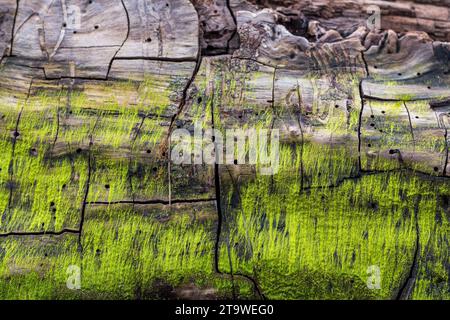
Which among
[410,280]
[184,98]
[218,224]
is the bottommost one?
[410,280]

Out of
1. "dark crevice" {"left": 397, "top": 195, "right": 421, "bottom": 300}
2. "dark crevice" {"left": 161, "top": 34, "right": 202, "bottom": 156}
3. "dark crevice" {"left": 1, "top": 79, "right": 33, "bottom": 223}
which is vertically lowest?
"dark crevice" {"left": 397, "top": 195, "right": 421, "bottom": 300}

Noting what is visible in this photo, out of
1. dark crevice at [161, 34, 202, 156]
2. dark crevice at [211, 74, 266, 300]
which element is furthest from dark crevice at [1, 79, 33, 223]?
dark crevice at [211, 74, 266, 300]

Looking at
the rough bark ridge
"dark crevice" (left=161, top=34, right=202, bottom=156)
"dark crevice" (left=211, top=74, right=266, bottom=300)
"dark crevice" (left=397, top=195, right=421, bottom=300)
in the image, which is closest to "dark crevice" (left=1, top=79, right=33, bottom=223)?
the rough bark ridge

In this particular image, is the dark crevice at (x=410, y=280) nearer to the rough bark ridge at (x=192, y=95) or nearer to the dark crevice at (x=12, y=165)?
the rough bark ridge at (x=192, y=95)

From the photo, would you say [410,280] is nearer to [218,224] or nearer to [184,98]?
[218,224]

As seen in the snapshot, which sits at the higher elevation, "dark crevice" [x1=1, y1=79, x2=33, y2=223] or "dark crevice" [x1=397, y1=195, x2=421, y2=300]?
"dark crevice" [x1=1, y1=79, x2=33, y2=223]

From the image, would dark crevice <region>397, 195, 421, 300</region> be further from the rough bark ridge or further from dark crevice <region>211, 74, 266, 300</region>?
dark crevice <region>211, 74, 266, 300</region>

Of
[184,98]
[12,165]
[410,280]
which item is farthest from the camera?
[184,98]

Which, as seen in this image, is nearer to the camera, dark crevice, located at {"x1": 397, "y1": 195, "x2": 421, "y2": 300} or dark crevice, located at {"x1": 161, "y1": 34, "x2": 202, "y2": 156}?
dark crevice, located at {"x1": 397, "y1": 195, "x2": 421, "y2": 300}

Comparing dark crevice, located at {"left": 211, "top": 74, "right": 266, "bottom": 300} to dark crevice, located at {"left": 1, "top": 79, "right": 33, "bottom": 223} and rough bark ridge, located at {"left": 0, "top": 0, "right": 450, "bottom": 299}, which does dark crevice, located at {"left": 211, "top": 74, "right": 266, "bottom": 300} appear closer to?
rough bark ridge, located at {"left": 0, "top": 0, "right": 450, "bottom": 299}

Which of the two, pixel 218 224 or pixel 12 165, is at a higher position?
pixel 12 165

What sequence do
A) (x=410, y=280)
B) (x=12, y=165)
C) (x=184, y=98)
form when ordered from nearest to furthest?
(x=410, y=280)
(x=12, y=165)
(x=184, y=98)

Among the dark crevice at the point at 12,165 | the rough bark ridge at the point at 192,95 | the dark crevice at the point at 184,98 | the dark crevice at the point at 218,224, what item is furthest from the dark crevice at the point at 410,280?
the dark crevice at the point at 12,165

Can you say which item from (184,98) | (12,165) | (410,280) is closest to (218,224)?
(184,98)
